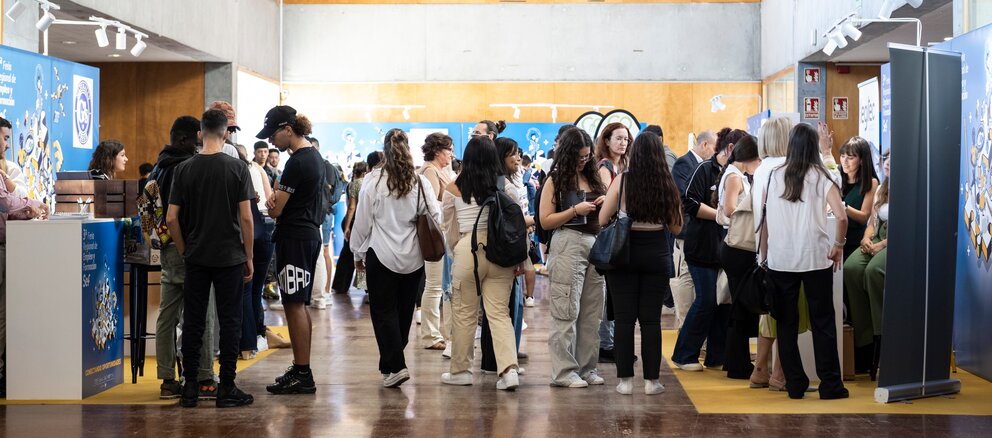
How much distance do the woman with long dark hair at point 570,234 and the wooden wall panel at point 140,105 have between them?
908 cm

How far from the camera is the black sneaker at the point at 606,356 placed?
7031 millimetres

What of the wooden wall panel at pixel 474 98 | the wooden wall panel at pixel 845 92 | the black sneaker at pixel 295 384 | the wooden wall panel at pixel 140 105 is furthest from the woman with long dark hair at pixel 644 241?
the wooden wall panel at pixel 474 98

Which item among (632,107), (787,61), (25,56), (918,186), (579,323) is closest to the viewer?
(918,186)

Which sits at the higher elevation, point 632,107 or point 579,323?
point 632,107

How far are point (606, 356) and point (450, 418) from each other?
2039 millimetres

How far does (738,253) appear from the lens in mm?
6000

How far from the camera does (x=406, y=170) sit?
5926 mm

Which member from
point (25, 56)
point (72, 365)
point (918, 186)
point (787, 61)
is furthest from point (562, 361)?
point (787, 61)

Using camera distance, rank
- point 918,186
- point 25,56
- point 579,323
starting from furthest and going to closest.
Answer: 1. point 25,56
2. point 579,323
3. point 918,186

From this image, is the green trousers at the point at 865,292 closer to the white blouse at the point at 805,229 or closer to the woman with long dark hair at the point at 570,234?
the white blouse at the point at 805,229

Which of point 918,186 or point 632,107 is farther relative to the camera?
point 632,107

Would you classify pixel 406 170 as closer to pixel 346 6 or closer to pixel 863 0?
pixel 863 0

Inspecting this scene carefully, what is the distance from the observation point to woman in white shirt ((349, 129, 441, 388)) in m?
5.88

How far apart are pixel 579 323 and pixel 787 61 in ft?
28.0
